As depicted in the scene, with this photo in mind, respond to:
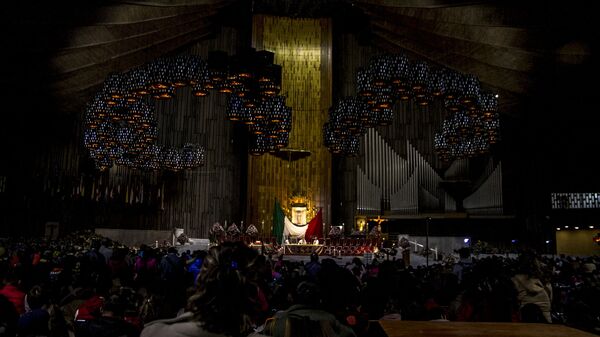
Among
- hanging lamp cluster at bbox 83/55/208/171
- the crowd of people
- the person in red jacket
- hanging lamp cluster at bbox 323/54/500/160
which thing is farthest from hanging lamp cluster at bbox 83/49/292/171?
the person in red jacket

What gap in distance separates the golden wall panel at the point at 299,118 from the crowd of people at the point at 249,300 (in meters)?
14.5

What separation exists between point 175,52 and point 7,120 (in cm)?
798

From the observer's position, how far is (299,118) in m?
25.2

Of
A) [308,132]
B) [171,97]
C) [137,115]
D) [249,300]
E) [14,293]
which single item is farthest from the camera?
[308,132]

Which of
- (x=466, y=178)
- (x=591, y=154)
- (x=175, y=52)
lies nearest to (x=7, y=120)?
(x=175, y=52)

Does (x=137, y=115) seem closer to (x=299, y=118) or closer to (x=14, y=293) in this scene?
(x=14, y=293)

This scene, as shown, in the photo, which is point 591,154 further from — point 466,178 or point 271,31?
point 271,31

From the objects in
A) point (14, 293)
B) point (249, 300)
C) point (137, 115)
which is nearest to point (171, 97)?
point (137, 115)

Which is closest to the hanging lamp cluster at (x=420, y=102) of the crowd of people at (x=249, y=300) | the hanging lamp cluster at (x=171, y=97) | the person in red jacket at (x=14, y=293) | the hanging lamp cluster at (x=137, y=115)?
the hanging lamp cluster at (x=171, y=97)

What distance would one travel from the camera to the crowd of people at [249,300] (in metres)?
2.14

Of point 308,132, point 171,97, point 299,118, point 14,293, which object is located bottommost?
point 14,293

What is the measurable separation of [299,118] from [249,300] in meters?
23.3

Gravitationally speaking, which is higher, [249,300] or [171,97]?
[171,97]

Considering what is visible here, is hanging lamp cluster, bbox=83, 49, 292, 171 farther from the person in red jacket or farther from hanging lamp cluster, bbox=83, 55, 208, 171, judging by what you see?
the person in red jacket
